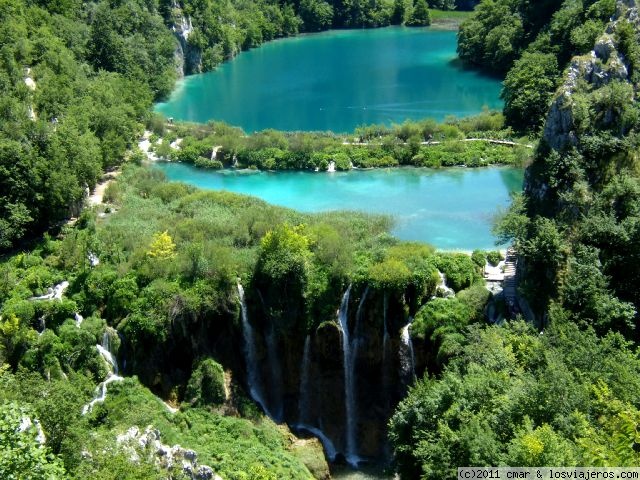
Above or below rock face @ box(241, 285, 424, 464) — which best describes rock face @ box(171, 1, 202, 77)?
above

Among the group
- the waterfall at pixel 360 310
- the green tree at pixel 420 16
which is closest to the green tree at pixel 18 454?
the waterfall at pixel 360 310

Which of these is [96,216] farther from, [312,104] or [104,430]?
[312,104]

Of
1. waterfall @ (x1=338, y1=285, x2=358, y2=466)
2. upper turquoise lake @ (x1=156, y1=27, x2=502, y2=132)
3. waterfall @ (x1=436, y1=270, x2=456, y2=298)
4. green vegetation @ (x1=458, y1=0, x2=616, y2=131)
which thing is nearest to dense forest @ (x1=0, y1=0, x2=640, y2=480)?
waterfall @ (x1=436, y1=270, x2=456, y2=298)

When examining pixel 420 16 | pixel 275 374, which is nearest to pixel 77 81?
pixel 275 374

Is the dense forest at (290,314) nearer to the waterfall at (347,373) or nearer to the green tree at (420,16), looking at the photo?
the waterfall at (347,373)

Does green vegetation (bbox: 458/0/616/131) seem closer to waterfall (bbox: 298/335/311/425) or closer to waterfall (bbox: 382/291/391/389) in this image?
waterfall (bbox: 382/291/391/389)

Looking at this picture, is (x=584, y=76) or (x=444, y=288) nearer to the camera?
(x=444, y=288)

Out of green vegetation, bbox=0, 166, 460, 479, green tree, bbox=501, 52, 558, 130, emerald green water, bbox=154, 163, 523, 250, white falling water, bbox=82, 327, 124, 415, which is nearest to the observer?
green vegetation, bbox=0, 166, 460, 479

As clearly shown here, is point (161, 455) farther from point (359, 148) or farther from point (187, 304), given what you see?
point (359, 148)
